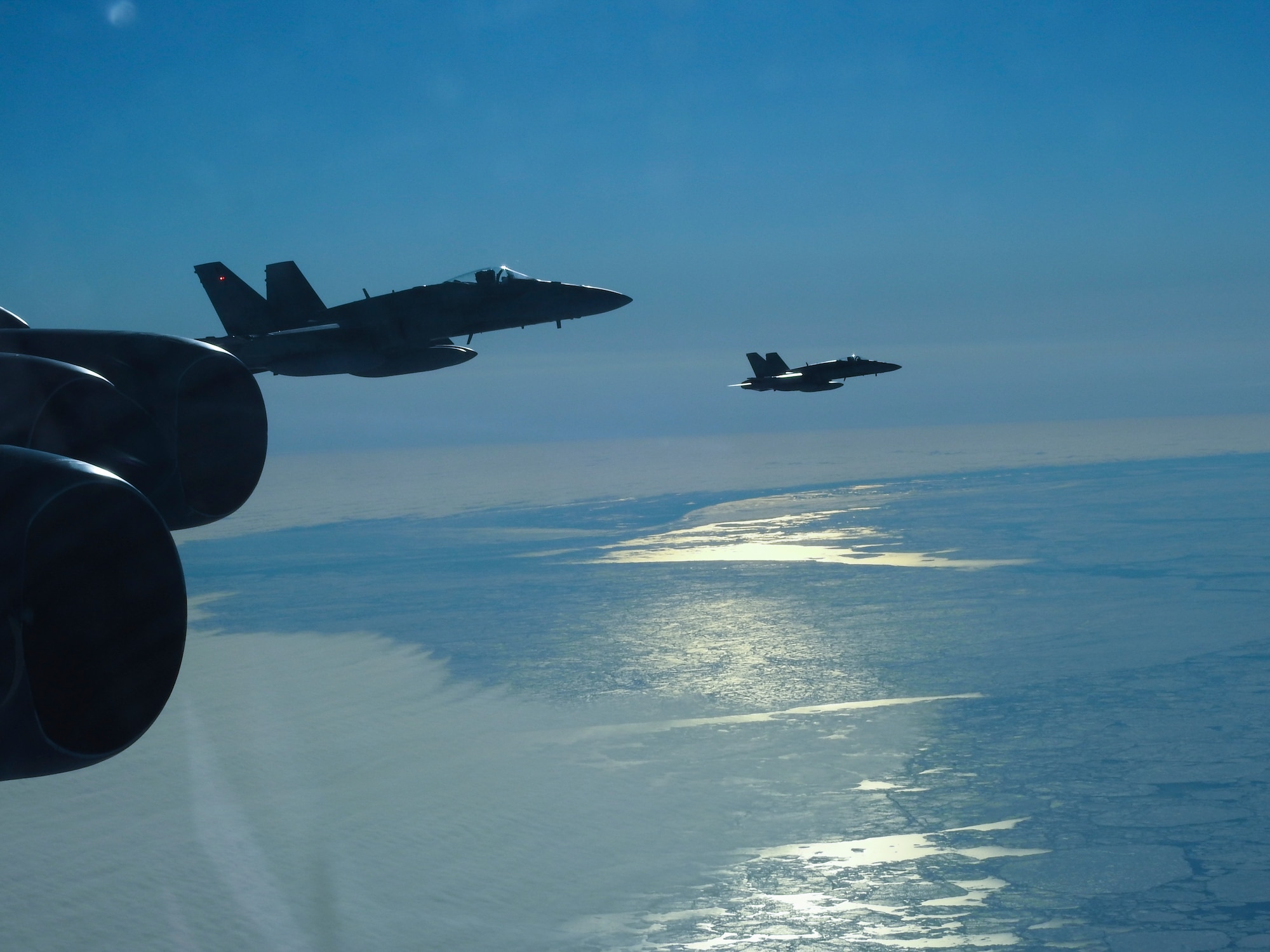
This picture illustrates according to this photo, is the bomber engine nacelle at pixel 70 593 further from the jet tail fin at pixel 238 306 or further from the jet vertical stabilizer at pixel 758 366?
the jet vertical stabilizer at pixel 758 366

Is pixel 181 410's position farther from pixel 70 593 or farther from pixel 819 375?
pixel 819 375

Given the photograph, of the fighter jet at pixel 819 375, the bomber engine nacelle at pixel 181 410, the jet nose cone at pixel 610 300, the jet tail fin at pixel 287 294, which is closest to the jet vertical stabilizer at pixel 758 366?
the fighter jet at pixel 819 375

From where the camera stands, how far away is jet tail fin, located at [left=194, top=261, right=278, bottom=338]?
20297 mm

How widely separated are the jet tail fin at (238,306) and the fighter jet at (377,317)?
0.02m

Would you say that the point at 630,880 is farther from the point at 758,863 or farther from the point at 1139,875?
the point at 1139,875

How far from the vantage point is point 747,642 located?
19650 centimetres

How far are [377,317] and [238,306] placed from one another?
316 centimetres

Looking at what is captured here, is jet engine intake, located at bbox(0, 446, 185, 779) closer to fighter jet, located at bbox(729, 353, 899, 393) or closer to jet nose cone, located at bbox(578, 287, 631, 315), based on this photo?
jet nose cone, located at bbox(578, 287, 631, 315)

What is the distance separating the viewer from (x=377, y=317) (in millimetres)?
20734

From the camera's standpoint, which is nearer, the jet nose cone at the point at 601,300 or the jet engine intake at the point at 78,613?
the jet engine intake at the point at 78,613

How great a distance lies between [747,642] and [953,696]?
4691cm

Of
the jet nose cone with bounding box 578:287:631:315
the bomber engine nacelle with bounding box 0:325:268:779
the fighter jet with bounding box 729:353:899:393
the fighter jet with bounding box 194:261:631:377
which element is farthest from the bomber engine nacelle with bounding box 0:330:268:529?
the fighter jet with bounding box 729:353:899:393

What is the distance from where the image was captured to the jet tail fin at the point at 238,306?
2030 cm

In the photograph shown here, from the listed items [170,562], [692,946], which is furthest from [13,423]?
[692,946]
